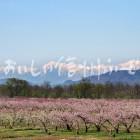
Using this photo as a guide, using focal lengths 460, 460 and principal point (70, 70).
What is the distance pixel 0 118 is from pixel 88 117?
14154 millimetres

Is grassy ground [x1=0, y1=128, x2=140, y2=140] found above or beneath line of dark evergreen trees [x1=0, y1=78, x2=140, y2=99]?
beneath

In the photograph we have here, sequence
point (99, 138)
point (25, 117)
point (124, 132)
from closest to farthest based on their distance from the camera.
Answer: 1. point (99, 138)
2. point (124, 132)
3. point (25, 117)

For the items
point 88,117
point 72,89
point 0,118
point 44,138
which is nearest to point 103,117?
point 88,117

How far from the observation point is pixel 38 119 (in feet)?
170

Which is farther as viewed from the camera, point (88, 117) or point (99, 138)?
point (88, 117)

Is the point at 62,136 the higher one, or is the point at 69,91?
the point at 69,91

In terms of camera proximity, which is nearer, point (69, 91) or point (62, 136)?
point (62, 136)

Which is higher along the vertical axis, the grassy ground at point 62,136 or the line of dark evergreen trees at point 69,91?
the line of dark evergreen trees at point 69,91

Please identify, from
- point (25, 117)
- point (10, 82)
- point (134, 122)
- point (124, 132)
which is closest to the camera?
point (124, 132)

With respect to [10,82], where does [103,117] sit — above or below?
below

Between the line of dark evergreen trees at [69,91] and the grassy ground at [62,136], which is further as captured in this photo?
the line of dark evergreen trees at [69,91]

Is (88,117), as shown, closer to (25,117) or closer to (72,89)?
(25,117)

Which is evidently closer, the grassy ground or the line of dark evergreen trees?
the grassy ground

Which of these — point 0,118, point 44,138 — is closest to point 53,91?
point 0,118
